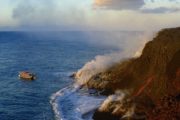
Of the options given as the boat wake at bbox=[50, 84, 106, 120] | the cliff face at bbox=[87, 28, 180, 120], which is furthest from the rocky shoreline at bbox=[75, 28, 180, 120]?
the boat wake at bbox=[50, 84, 106, 120]

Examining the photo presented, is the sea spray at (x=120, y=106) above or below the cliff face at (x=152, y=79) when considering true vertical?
below

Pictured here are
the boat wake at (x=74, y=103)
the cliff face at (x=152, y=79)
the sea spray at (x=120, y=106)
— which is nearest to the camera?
the cliff face at (x=152, y=79)

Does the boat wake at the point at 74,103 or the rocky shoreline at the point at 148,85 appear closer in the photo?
the rocky shoreline at the point at 148,85

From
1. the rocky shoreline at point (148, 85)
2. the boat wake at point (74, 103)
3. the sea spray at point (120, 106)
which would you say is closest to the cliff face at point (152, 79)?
the rocky shoreline at point (148, 85)

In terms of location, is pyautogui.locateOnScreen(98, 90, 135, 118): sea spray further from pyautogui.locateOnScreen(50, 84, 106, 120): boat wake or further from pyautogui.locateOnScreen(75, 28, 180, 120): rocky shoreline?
pyautogui.locateOnScreen(50, 84, 106, 120): boat wake

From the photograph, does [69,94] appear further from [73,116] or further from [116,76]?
[73,116]

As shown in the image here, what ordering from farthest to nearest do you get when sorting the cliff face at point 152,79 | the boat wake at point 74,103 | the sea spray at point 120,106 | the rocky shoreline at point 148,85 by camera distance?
the boat wake at point 74,103 → the sea spray at point 120,106 → the rocky shoreline at point 148,85 → the cliff face at point 152,79

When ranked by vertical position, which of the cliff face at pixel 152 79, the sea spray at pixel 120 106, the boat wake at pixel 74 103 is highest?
the cliff face at pixel 152 79

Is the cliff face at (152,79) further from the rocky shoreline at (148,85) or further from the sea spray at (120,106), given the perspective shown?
the sea spray at (120,106)
